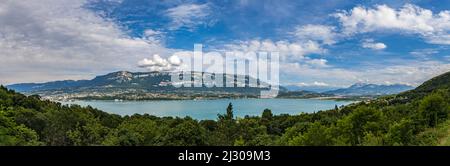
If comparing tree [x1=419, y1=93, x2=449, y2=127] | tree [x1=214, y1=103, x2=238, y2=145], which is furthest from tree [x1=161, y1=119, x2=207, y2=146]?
tree [x1=419, y1=93, x2=449, y2=127]

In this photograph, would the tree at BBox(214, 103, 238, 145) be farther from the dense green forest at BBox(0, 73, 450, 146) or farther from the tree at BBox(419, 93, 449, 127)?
the tree at BBox(419, 93, 449, 127)

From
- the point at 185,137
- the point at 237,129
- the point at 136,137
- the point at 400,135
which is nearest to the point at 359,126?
the point at 400,135

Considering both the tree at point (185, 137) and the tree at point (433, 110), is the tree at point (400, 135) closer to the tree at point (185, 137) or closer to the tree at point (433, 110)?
the tree at point (433, 110)

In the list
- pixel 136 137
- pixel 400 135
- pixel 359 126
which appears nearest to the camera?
pixel 400 135

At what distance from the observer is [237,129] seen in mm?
53969

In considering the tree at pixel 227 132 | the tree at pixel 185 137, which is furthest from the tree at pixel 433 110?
the tree at pixel 227 132

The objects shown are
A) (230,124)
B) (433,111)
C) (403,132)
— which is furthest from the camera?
(230,124)

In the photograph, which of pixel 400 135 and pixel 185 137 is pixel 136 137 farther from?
pixel 400 135

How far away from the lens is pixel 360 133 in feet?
95.5

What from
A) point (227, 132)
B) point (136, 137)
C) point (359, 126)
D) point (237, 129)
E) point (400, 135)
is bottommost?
point (227, 132)

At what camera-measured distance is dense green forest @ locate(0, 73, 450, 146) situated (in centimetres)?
2350
